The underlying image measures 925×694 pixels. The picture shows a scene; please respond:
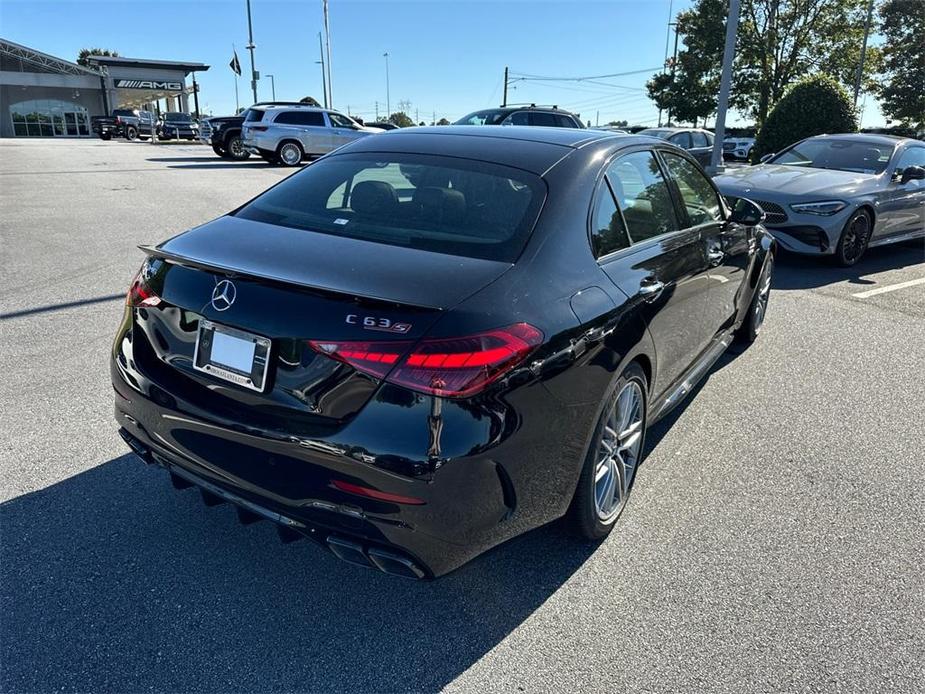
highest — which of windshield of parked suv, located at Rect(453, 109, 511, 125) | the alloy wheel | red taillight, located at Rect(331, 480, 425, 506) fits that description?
windshield of parked suv, located at Rect(453, 109, 511, 125)

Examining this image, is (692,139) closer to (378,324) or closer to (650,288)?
(650,288)

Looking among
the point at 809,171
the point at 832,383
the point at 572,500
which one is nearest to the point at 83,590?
the point at 572,500

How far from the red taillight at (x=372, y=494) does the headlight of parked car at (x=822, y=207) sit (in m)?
7.48

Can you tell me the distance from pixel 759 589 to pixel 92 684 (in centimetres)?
234

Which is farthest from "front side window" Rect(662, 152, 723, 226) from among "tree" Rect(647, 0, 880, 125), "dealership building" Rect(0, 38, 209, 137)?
"dealership building" Rect(0, 38, 209, 137)

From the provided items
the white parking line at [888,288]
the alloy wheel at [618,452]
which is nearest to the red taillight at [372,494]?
the alloy wheel at [618,452]

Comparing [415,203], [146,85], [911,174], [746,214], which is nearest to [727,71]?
[911,174]

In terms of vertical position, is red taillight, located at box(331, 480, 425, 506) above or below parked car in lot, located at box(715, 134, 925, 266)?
below

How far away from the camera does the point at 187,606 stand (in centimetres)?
245

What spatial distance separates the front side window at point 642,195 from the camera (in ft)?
10.2

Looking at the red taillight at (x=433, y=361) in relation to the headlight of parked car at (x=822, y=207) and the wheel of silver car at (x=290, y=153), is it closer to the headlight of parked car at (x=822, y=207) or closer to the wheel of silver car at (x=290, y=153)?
the headlight of parked car at (x=822, y=207)

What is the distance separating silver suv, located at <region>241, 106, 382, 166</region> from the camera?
21.6m

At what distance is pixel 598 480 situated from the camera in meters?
2.85

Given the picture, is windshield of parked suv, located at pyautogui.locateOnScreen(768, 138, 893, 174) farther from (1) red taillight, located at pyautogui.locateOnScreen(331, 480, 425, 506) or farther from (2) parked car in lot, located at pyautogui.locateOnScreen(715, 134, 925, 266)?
(1) red taillight, located at pyautogui.locateOnScreen(331, 480, 425, 506)
